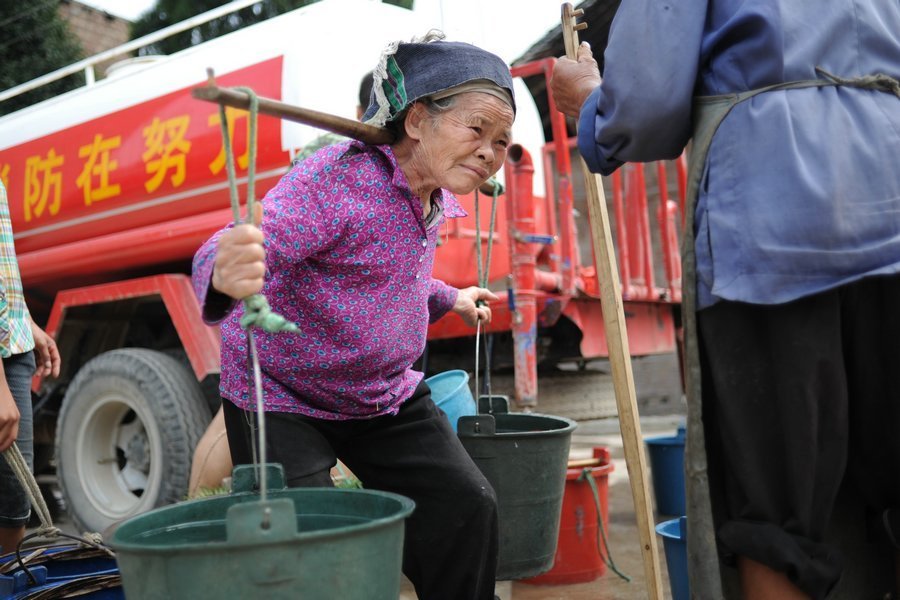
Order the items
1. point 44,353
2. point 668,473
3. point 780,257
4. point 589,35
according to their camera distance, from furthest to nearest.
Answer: point 589,35
point 668,473
point 44,353
point 780,257

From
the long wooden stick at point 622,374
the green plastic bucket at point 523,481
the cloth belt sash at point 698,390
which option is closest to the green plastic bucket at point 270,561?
the cloth belt sash at point 698,390

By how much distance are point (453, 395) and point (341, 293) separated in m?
1.17

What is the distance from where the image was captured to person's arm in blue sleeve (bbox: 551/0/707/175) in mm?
1523

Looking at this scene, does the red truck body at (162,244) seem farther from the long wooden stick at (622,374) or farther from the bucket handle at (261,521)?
the bucket handle at (261,521)

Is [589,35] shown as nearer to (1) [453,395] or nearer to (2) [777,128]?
(1) [453,395]

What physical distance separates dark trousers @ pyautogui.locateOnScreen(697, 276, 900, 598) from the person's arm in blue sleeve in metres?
0.33

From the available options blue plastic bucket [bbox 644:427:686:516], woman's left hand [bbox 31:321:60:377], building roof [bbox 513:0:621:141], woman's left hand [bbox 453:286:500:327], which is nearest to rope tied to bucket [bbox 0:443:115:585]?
woman's left hand [bbox 31:321:60:377]

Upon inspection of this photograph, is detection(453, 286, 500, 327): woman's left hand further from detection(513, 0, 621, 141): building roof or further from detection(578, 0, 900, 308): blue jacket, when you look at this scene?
detection(513, 0, 621, 141): building roof

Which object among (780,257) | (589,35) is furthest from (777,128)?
(589,35)

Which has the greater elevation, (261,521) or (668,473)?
(261,521)

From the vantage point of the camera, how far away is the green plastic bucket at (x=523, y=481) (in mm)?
2541

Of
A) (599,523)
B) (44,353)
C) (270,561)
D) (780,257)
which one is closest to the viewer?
(270,561)

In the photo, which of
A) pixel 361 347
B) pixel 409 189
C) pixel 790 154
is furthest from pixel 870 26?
pixel 361 347

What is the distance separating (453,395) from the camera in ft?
9.87
